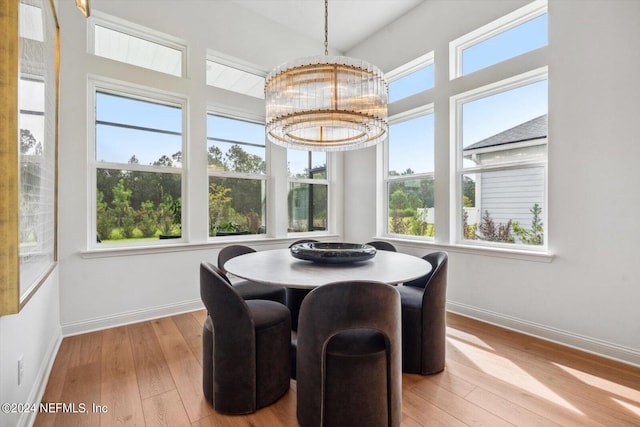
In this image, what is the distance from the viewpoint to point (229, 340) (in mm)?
1641

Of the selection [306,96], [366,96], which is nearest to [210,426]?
[306,96]

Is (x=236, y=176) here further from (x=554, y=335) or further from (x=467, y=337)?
(x=554, y=335)

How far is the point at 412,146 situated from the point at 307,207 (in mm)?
1757

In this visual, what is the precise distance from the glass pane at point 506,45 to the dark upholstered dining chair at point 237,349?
11.0ft

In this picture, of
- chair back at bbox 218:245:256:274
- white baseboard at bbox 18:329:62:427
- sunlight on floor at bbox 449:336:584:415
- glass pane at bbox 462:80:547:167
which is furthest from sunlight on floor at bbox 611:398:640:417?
white baseboard at bbox 18:329:62:427

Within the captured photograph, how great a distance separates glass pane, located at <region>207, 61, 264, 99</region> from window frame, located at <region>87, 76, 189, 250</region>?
1.81 feet

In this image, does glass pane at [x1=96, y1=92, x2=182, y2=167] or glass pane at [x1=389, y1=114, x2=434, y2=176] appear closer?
glass pane at [x1=96, y1=92, x2=182, y2=167]

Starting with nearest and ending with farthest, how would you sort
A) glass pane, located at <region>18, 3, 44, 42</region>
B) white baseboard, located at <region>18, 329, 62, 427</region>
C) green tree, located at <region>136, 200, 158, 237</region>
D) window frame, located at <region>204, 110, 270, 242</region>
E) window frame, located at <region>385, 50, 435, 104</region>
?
glass pane, located at <region>18, 3, 44, 42</region>, white baseboard, located at <region>18, 329, 62, 427</region>, green tree, located at <region>136, 200, 158, 237</region>, window frame, located at <region>204, 110, 270, 242</region>, window frame, located at <region>385, 50, 435, 104</region>

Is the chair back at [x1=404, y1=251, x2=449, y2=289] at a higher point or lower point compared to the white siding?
lower

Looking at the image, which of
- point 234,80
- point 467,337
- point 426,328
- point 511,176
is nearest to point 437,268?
point 426,328

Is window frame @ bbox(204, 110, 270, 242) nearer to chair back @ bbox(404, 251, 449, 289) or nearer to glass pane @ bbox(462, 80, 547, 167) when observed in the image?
chair back @ bbox(404, 251, 449, 289)

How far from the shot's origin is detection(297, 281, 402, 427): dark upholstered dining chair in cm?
137

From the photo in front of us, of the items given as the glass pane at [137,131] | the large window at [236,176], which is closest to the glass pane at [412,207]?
the large window at [236,176]

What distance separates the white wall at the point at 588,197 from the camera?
2.23m
